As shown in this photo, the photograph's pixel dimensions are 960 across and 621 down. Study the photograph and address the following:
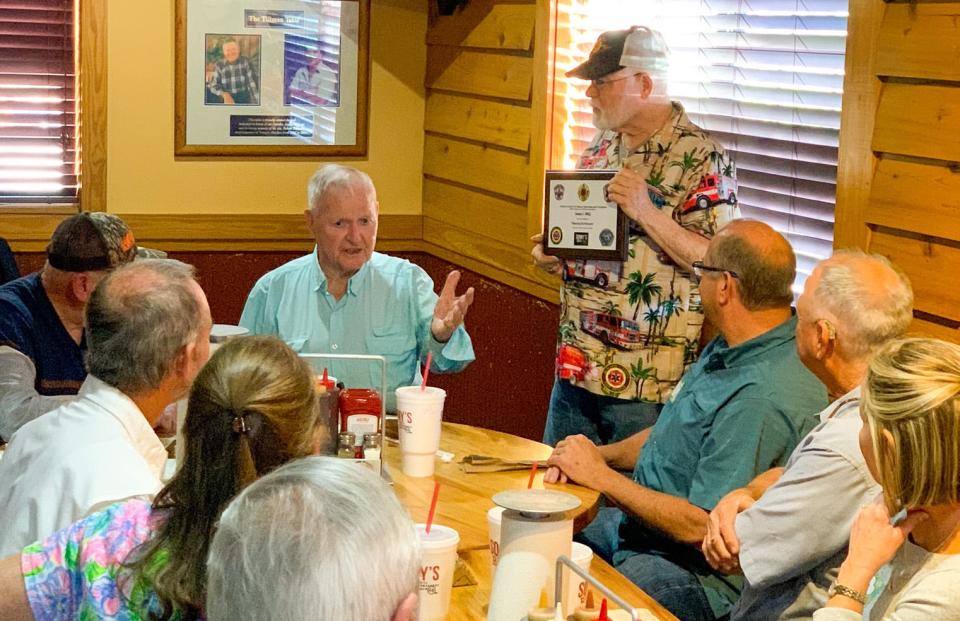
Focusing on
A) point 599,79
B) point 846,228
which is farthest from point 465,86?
point 846,228

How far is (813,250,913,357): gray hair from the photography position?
Answer: 98.6 inches

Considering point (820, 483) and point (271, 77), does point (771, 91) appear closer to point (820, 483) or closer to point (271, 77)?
point (820, 483)

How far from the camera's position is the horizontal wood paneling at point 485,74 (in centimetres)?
491

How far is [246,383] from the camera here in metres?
1.73

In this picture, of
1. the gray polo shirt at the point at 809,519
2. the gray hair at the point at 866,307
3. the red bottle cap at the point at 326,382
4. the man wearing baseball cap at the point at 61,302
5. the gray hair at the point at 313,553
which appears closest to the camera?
the gray hair at the point at 313,553

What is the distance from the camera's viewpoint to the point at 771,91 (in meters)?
3.70

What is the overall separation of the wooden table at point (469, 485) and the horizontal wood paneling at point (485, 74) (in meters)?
2.01

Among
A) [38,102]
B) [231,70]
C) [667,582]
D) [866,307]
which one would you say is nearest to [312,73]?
[231,70]

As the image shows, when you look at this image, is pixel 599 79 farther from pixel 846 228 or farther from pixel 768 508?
pixel 768 508

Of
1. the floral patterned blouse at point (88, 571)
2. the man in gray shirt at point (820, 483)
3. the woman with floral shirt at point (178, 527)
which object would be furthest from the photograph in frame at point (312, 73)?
the floral patterned blouse at point (88, 571)

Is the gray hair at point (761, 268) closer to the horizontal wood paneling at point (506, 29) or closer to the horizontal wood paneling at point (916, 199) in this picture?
the horizontal wood paneling at point (916, 199)

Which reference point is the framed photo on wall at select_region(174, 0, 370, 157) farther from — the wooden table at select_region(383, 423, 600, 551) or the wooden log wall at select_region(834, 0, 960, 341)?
the wooden log wall at select_region(834, 0, 960, 341)

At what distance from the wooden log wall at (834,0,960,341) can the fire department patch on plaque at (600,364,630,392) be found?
79cm

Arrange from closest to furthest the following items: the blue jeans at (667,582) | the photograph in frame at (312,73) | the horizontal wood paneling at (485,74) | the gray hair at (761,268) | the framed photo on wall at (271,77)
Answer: the blue jeans at (667,582) < the gray hair at (761,268) < the horizontal wood paneling at (485,74) < the framed photo on wall at (271,77) < the photograph in frame at (312,73)
